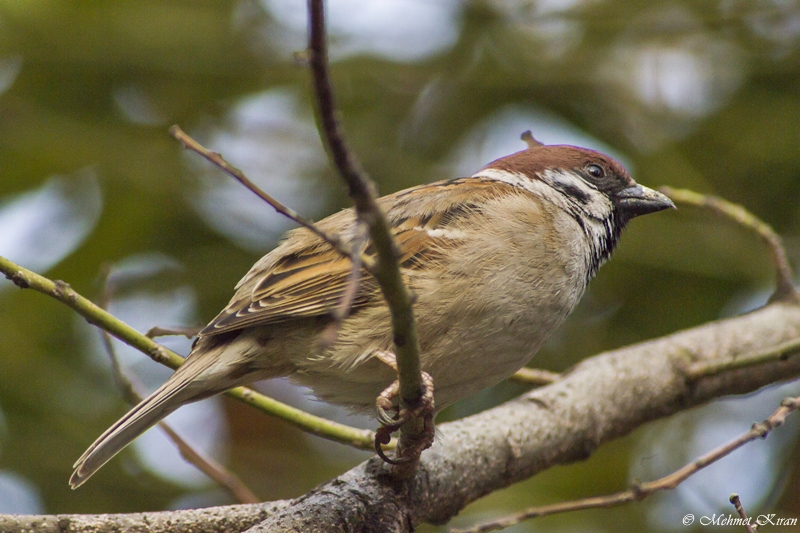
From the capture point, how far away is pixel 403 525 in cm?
262

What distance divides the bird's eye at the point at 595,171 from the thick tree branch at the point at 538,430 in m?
0.87

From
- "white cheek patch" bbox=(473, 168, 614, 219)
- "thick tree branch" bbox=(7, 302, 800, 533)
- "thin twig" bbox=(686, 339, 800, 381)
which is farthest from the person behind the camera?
"white cheek patch" bbox=(473, 168, 614, 219)

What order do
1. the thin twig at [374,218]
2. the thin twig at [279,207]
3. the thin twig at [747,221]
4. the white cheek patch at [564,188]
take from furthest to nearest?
1. the thin twig at [747,221]
2. the white cheek patch at [564,188]
3. the thin twig at [279,207]
4. the thin twig at [374,218]

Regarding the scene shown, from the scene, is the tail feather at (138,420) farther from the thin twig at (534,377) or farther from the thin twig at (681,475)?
the thin twig at (534,377)

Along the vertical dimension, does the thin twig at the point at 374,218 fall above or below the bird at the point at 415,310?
below

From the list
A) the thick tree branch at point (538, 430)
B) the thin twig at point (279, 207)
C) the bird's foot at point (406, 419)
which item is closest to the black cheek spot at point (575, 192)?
the thick tree branch at point (538, 430)

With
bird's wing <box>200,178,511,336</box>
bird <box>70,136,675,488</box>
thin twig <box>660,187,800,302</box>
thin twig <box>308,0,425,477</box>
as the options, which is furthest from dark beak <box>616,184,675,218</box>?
thin twig <box>308,0,425,477</box>

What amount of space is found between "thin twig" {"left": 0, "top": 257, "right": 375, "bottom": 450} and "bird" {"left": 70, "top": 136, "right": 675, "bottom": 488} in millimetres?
68

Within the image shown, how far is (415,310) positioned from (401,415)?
20.0 inches

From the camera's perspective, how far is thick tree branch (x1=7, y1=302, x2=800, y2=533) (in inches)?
96.8

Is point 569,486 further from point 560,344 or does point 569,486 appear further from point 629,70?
point 629,70

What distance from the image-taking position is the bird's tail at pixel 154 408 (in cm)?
250

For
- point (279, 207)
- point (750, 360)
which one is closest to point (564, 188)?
point (750, 360)

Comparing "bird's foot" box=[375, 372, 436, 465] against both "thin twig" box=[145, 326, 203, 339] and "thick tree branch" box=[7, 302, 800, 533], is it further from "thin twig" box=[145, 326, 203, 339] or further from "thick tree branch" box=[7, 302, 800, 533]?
"thin twig" box=[145, 326, 203, 339]
